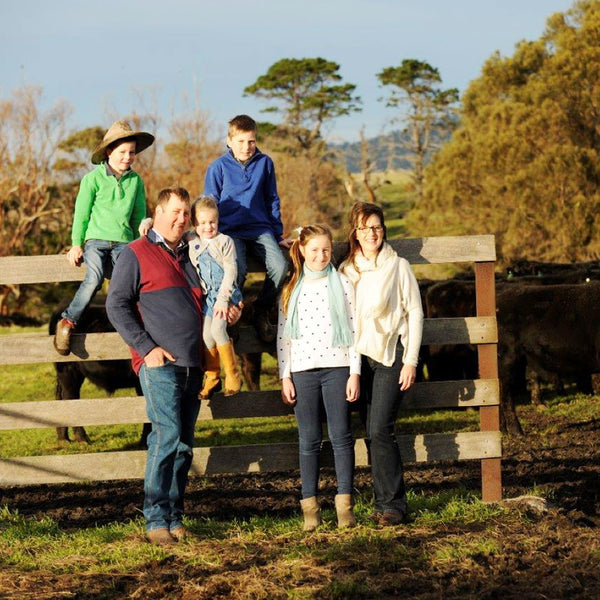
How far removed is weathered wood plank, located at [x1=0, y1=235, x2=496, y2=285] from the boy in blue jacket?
0.29 meters

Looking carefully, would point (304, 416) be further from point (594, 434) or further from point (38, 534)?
point (594, 434)

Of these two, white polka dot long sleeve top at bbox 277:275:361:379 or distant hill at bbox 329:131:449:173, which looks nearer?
white polka dot long sleeve top at bbox 277:275:361:379

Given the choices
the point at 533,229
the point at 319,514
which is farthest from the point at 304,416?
the point at 533,229

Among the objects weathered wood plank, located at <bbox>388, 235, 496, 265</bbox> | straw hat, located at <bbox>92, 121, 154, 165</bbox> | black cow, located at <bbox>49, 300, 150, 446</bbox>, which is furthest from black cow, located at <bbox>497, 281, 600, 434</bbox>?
straw hat, located at <bbox>92, 121, 154, 165</bbox>

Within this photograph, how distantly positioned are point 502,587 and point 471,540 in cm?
82

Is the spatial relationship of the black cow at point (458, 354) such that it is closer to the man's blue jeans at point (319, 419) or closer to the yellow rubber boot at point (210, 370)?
the man's blue jeans at point (319, 419)

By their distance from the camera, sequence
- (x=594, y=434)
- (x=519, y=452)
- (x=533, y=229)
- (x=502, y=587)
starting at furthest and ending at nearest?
(x=533, y=229), (x=594, y=434), (x=519, y=452), (x=502, y=587)

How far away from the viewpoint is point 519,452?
10.3 metres

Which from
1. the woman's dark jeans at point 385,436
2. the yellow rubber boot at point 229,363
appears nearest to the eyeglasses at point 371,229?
the woman's dark jeans at point 385,436

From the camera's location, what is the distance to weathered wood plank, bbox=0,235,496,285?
6645 millimetres

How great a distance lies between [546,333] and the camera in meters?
12.9

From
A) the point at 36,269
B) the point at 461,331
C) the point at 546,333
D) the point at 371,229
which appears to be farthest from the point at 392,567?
the point at 546,333

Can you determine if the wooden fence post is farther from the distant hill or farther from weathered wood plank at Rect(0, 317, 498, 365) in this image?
the distant hill

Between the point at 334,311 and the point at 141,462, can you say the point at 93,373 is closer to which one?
the point at 141,462
